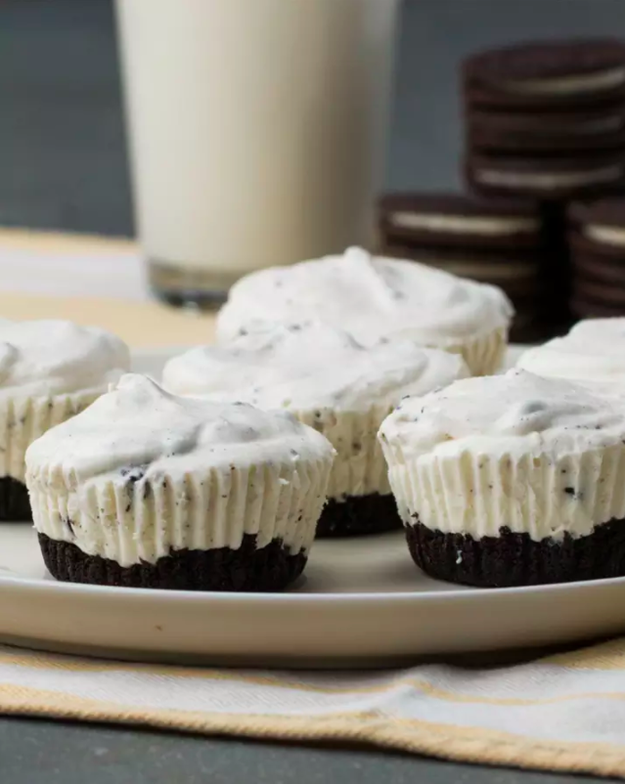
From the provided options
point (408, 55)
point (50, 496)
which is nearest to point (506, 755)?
point (50, 496)

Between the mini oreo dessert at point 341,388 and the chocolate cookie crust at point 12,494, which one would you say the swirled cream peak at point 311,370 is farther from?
the chocolate cookie crust at point 12,494

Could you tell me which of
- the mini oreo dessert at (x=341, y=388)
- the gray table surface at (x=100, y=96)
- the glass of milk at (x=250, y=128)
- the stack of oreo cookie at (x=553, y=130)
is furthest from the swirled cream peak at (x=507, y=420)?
the gray table surface at (x=100, y=96)

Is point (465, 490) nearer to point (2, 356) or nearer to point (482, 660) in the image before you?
point (482, 660)

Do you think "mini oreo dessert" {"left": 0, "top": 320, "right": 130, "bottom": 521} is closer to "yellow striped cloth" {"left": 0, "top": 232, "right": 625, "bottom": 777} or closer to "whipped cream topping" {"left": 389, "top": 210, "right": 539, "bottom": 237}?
"yellow striped cloth" {"left": 0, "top": 232, "right": 625, "bottom": 777}

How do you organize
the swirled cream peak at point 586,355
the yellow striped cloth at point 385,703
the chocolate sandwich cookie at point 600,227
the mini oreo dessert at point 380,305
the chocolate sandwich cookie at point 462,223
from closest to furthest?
the yellow striped cloth at point 385,703 < the swirled cream peak at point 586,355 < the mini oreo dessert at point 380,305 < the chocolate sandwich cookie at point 600,227 < the chocolate sandwich cookie at point 462,223

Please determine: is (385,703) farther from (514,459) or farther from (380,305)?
(380,305)

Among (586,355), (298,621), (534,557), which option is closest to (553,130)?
(586,355)
